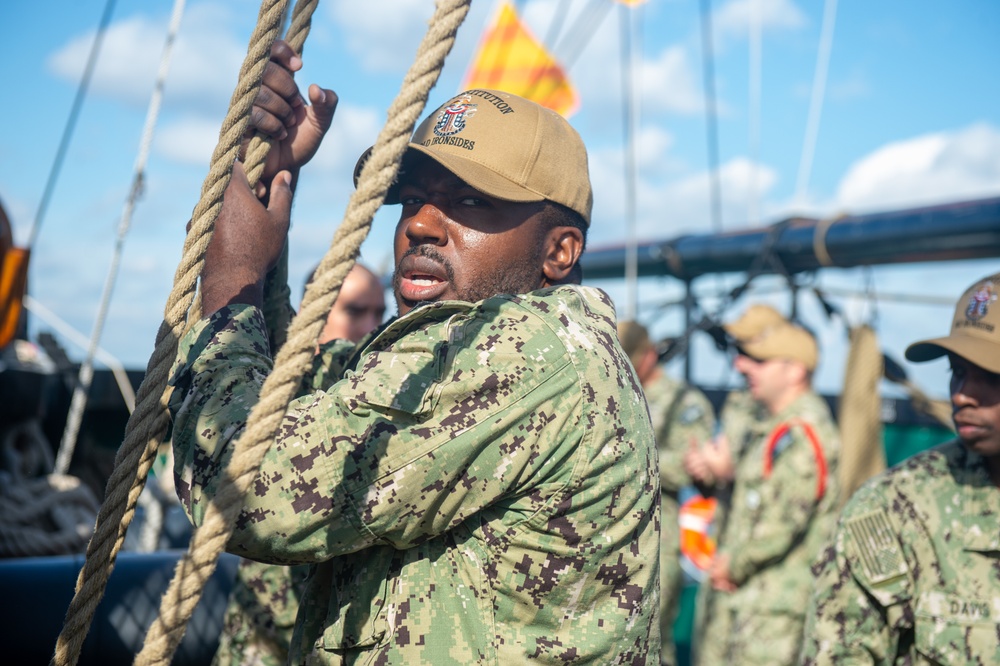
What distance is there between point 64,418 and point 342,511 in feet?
14.1

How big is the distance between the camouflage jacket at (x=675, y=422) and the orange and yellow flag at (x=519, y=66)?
13.9ft

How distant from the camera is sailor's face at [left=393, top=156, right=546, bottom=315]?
178 centimetres

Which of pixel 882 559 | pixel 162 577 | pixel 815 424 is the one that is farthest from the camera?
pixel 815 424

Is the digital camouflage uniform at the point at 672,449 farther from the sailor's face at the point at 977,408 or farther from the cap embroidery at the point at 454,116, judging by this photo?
the cap embroidery at the point at 454,116

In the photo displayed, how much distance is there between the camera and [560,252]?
193 cm

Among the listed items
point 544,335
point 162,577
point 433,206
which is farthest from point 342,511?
point 162,577

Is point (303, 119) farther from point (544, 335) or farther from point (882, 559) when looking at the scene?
point (882, 559)

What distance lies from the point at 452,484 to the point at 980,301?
1886 mm

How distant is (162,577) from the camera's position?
2920 millimetres

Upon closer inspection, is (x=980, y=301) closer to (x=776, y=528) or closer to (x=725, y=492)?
(x=776, y=528)

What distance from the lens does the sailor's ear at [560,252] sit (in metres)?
1.90

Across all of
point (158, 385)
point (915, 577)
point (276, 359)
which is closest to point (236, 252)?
Answer: point (158, 385)

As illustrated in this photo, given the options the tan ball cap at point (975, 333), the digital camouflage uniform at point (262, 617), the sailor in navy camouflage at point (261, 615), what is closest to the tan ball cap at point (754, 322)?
the tan ball cap at point (975, 333)

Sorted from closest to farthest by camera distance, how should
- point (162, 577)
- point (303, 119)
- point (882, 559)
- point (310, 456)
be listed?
point (310, 456)
point (303, 119)
point (882, 559)
point (162, 577)
